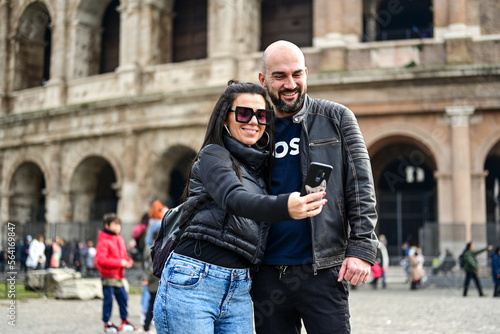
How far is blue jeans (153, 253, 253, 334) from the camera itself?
261cm

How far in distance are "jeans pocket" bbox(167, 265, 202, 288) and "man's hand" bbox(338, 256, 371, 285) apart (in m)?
0.67

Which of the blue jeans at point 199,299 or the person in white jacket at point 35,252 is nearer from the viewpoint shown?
the blue jeans at point 199,299

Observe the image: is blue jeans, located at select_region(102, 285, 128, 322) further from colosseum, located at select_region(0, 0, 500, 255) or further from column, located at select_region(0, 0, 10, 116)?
column, located at select_region(0, 0, 10, 116)

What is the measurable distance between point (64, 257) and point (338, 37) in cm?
1099

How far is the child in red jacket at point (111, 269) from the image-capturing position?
7.98 m

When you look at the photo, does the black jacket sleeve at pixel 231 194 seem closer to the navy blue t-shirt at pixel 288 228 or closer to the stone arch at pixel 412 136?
the navy blue t-shirt at pixel 288 228

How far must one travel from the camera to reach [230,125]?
2822mm

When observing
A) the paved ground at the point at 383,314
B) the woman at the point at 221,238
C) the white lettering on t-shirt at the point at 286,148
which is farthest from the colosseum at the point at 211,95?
the woman at the point at 221,238

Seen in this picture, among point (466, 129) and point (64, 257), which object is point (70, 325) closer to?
point (64, 257)

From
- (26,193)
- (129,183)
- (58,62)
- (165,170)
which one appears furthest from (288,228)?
(26,193)

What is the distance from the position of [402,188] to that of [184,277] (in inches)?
776

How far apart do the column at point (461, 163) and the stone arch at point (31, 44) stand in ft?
52.7

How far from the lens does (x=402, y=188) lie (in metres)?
21.5

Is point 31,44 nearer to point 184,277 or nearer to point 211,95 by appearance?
point 211,95
